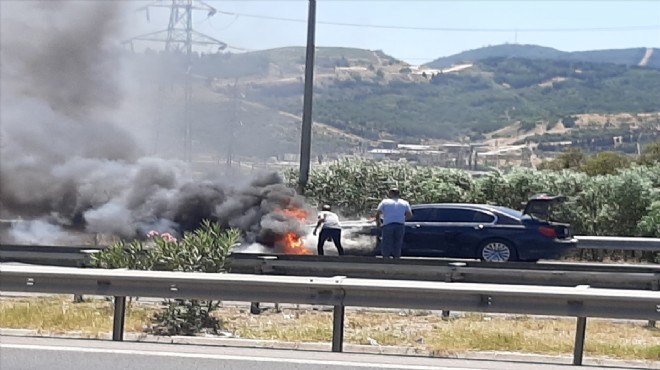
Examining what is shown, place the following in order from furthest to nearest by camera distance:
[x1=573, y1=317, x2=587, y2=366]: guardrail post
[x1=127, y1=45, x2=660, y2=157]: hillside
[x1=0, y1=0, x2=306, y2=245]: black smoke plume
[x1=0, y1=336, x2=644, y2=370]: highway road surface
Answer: [x1=127, y1=45, x2=660, y2=157]: hillside < [x1=0, y1=0, x2=306, y2=245]: black smoke plume < [x1=573, y1=317, x2=587, y2=366]: guardrail post < [x1=0, y1=336, x2=644, y2=370]: highway road surface

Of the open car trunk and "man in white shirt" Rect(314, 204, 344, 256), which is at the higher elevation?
the open car trunk

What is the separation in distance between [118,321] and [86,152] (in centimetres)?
1782

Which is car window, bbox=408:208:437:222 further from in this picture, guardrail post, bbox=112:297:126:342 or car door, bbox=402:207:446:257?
guardrail post, bbox=112:297:126:342

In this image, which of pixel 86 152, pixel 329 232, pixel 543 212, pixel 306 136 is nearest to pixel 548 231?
pixel 543 212

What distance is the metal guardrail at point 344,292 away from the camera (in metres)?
8.78

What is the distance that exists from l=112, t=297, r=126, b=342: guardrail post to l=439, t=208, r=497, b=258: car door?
1117 centimetres

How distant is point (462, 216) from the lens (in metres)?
20.3

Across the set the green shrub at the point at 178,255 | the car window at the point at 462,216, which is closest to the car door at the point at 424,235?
the car window at the point at 462,216

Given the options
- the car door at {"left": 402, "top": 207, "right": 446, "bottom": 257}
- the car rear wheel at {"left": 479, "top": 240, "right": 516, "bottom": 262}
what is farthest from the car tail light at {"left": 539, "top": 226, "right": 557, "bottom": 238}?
the car door at {"left": 402, "top": 207, "right": 446, "bottom": 257}

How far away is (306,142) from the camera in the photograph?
27.0m

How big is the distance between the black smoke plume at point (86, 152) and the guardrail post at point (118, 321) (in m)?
12.4

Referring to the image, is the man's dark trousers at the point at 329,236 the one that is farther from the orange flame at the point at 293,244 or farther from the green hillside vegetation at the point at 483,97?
the green hillside vegetation at the point at 483,97

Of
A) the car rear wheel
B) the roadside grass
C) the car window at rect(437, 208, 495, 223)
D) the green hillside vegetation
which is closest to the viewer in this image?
the roadside grass

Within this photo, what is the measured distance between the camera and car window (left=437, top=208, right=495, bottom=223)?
20.1 meters
